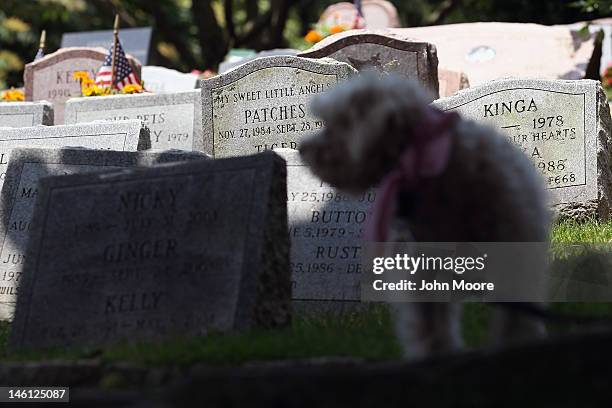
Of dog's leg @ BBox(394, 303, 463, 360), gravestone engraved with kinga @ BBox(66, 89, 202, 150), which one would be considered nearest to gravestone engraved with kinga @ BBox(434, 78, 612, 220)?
gravestone engraved with kinga @ BBox(66, 89, 202, 150)

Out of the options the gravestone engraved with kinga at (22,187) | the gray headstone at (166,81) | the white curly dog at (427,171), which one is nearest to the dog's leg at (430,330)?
the white curly dog at (427,171)

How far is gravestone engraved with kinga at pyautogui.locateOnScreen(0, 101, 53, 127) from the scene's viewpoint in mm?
11922

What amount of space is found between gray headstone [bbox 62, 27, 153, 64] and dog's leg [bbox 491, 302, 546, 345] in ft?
55.5

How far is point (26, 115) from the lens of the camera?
11984 millimetres

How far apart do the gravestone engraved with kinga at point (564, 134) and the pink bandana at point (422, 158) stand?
516 cm

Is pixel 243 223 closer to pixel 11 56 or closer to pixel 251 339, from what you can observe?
pixel 251 339

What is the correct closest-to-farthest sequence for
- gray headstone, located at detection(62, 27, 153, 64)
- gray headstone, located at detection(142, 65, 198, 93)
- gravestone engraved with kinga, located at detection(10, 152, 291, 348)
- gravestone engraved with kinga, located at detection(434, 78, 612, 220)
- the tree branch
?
gravestone engraved with kinga, located at detection(10, 152, 291, 348) → gravestone engraved with kinga, located at detection(434, 78, 612, 220) → gray headstone, located at detection(142, 65, 198, 93) → gray headstone, located at detection(62, 27, 153, 64) → the tree branch

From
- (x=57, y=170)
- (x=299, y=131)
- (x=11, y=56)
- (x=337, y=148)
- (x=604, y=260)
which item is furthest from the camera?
(x=11, y=56)

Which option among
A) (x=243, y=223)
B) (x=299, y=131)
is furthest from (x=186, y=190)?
(x=299, y=131)

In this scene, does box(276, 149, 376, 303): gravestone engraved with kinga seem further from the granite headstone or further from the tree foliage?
the tree foliage

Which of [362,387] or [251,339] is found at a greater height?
[251,339]

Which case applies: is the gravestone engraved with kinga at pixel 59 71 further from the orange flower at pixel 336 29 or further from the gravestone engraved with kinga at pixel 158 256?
the gravestone engraved with kinga at pixel 158 256

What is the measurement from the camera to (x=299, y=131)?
9703 mm

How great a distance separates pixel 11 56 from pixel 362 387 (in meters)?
22.8
